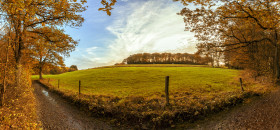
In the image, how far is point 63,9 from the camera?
404 inches

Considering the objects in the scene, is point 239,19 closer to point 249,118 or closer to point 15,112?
point 249,118

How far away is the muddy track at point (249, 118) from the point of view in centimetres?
627

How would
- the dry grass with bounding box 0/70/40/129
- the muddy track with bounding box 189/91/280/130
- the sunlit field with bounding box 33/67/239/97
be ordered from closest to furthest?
the dry grass with bounding box 0/70/40/129 < the muddy track with bounding box 189/91/280/130 < the sunlit field with bounding box 33/67/239/97

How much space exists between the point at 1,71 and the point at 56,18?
6782 mm

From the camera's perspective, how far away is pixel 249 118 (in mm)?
6941

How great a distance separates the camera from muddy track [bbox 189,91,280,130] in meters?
6.27

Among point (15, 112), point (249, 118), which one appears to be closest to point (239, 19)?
point (249, 118)

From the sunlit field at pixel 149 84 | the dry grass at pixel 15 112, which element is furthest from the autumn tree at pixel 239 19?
the dry grass at pixel 15 112

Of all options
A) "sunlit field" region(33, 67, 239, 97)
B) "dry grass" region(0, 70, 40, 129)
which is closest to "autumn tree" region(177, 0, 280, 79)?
"sunlit field" region(33, 67, 239, 97)

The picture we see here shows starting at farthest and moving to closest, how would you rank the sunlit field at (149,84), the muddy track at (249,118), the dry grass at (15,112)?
the sunlit field at (149,84) < the muddy track at (249,118) < the dry grass at (15,112)

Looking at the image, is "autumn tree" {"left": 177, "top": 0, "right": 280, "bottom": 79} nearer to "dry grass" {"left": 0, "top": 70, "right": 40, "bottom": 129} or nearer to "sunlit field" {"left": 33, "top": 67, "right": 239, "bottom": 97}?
"sunlit field" {"left": 33, "top": 67, "right": 239, "bottom": 97}

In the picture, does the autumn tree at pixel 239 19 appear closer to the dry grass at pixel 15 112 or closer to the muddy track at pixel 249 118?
the muddy track at pixel 249 118

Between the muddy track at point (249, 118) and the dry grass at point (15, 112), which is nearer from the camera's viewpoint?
the dry grass at point (15, 112)

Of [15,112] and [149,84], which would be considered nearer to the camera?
[15,112]
